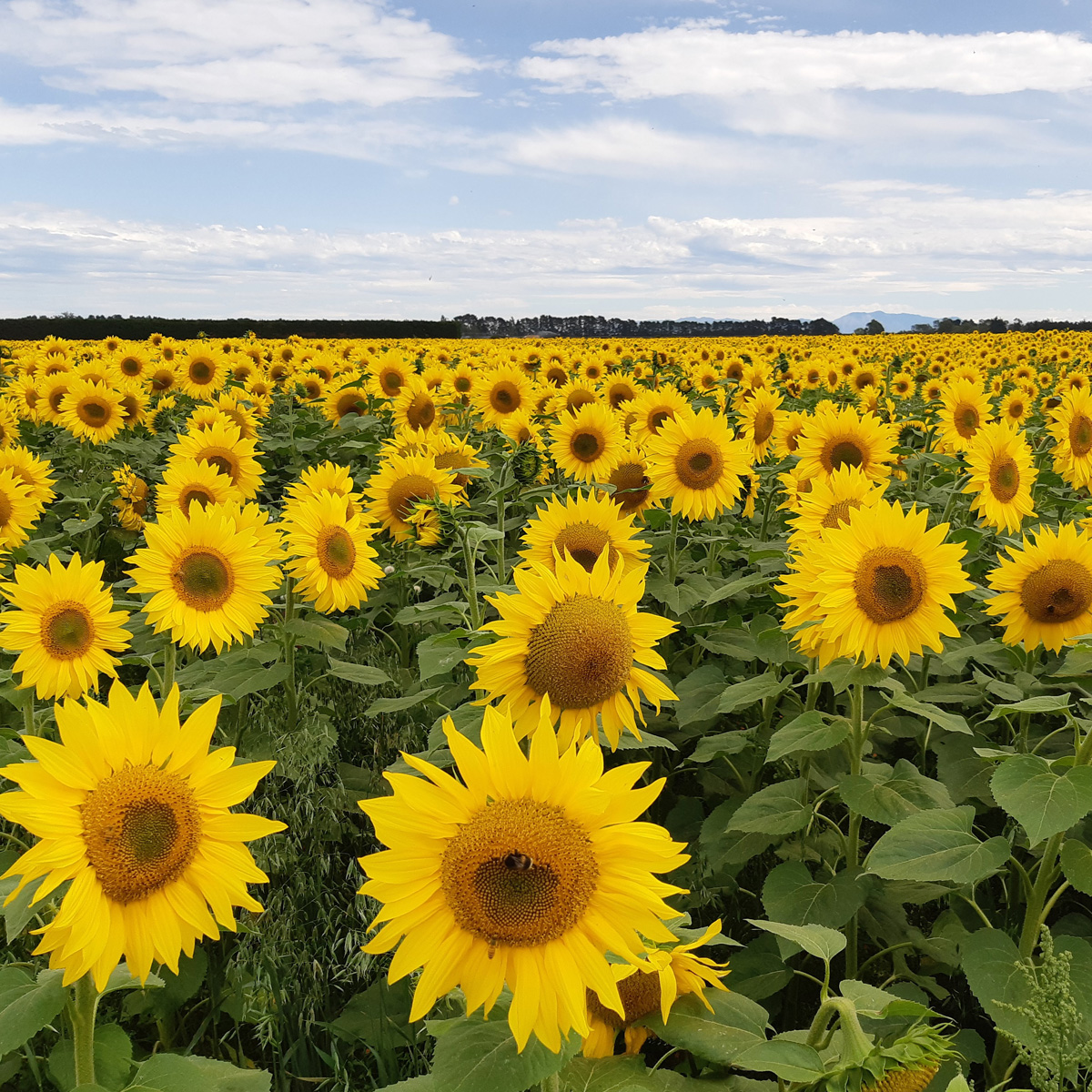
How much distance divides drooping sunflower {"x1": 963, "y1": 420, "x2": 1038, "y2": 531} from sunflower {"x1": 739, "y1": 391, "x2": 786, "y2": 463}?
1.81m

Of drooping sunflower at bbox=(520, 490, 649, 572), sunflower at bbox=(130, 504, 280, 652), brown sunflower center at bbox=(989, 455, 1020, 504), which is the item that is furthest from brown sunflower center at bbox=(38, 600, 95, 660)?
brown sunflower center at bbox=(989, 455, 1020, 504)

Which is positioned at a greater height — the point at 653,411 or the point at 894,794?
the point at 653,411

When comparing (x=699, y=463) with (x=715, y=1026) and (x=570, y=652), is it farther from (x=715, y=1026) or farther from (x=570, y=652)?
(x=715, y=1026)

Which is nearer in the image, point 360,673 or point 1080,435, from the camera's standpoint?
→ point 360,673

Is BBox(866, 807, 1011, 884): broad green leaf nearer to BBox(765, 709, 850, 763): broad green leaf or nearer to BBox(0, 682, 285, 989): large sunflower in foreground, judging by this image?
BBox(765, 709, 850, 763): broad green leaf

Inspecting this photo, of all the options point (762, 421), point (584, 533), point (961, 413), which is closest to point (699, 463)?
point (584, 533)

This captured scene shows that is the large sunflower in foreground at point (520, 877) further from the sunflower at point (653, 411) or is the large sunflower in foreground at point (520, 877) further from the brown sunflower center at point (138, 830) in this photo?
the sunflower at point (653, 411)

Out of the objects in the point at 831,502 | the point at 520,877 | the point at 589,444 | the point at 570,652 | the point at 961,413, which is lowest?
the point at 520,877

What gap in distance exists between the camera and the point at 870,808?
265 centimetres

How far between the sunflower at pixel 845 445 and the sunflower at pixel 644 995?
3.75m

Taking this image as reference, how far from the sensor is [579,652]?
2234 millimetres

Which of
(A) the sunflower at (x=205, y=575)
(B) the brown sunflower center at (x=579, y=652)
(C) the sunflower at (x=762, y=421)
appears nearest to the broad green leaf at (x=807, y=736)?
(B) the brown sunflower center at (x=579, y=652)

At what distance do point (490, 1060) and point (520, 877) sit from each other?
299 millimetres

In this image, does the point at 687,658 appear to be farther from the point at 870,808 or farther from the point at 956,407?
the point at 956,407
